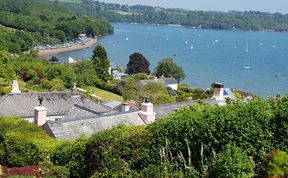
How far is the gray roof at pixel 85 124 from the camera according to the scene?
839 inches

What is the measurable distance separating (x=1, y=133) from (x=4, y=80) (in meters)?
27.1

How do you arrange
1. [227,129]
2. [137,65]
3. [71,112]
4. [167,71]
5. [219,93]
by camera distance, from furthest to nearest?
[137,65]
[167,71]
[219,93]
[71,112]
[227,129]

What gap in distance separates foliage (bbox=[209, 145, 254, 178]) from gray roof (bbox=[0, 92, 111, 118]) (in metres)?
16.6

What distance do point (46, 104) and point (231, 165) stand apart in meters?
19.5

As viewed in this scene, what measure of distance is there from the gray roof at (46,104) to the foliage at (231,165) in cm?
1658

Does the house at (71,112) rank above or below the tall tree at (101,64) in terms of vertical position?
above

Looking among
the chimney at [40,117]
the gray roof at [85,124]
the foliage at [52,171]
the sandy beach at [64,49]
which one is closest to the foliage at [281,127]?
the foliage at [52,171]

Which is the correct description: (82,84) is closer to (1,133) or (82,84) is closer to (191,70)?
(1,133)

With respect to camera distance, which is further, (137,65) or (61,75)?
(137,65)

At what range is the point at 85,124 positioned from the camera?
22.4 m

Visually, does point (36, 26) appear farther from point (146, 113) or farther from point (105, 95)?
point (146, 113)

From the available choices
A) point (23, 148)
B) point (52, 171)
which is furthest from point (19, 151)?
point (52, 171)

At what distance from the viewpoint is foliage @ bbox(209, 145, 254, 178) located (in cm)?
1233

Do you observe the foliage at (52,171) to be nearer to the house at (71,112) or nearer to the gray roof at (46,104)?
the house at (71,112)
